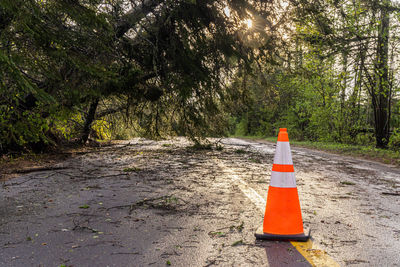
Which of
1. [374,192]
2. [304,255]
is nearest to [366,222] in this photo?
[304,255]

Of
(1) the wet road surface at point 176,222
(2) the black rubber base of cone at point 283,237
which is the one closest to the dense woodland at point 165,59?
(1) the wet road surface at point 176,222

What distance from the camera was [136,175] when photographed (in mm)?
7984

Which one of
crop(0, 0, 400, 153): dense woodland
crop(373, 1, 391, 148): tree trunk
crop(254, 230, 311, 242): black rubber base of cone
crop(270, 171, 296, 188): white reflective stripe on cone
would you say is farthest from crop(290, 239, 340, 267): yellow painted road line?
crop(373, 1, 391, 148): tree trunk

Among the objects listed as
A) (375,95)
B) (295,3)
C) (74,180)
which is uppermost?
(295,3)

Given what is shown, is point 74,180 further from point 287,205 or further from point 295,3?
point 295,3

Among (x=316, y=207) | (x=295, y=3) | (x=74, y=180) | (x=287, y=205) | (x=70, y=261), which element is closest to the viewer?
(x=70, y=261)

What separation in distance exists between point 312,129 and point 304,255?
90.9 feet

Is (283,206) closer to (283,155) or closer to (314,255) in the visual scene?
(283,155)

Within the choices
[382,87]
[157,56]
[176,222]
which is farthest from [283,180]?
[382,87]

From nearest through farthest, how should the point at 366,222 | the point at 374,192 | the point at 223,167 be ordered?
the point at 366,222, the point at 374,192, the point at 223,167

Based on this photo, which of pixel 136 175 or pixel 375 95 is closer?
pixel 136 175

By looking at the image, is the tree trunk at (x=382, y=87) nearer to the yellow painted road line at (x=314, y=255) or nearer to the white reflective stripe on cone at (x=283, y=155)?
the white reflective stripe on cone at (x=283, y=155)

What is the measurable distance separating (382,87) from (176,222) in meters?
15.5

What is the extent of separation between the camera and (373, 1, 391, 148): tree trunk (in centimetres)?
1541
